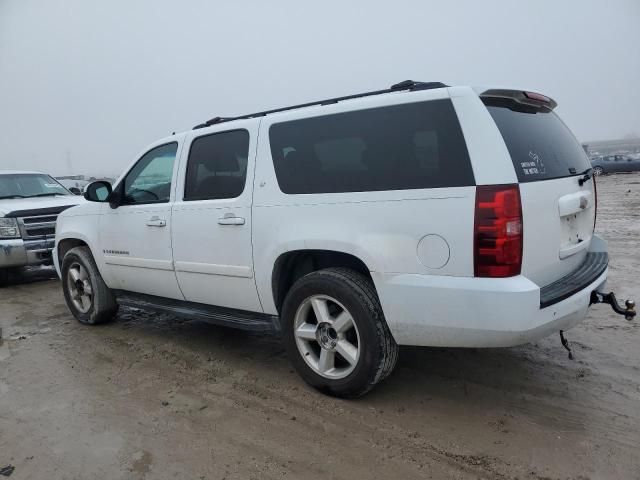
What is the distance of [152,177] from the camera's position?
439 cm

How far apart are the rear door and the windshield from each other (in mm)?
8206

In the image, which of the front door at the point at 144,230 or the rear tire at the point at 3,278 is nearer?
the front door at the point at 144,230

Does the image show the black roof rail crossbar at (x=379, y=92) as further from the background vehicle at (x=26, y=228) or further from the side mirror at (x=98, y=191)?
the background vehicle at (x=26, y=228)

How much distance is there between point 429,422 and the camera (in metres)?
2.88

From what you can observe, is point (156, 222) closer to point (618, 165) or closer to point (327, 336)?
point (327, 336)

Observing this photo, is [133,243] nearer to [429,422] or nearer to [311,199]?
[311,199]

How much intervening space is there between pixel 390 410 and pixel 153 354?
222 cm

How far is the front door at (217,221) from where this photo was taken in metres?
3.50

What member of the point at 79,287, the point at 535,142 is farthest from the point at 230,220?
the point at 79,287

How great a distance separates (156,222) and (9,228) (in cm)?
444

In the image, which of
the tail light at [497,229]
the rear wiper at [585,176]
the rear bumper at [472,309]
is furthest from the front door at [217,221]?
the rear wiper at [585,176]

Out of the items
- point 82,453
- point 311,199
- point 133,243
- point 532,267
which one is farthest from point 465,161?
point 133,243

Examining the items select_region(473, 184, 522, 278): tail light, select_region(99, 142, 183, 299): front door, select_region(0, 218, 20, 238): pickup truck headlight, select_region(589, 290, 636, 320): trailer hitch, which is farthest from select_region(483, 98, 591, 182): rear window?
select_region(0, 218, 20, 238): pickup truck headlight

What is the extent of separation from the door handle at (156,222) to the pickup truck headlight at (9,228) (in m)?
4.27
